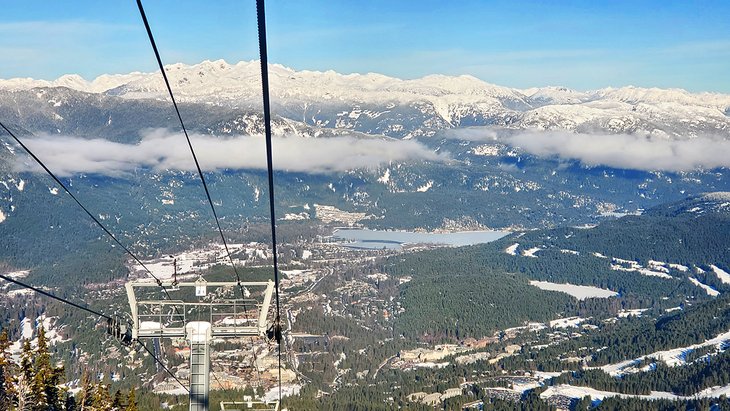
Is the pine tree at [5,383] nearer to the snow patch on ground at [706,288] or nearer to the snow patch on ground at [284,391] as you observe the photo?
the snow patch on ground at [284,391]

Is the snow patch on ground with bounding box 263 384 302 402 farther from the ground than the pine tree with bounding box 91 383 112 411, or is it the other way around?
the pine tree with bounding box 91 383 112 411

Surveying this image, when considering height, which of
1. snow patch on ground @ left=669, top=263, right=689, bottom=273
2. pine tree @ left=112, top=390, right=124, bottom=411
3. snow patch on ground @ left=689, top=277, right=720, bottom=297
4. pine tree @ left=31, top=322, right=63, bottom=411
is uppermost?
pine tree @ left=31, top=322, right=63, bottom=411

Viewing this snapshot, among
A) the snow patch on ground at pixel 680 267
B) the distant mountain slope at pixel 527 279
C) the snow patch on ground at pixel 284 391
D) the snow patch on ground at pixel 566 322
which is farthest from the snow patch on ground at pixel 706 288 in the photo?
the snow patch on ground at pixel 284 391

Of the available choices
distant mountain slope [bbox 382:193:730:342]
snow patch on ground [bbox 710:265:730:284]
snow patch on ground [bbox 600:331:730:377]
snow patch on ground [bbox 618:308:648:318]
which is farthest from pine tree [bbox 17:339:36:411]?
snow patch on ground [bbox 710:265:730:284]

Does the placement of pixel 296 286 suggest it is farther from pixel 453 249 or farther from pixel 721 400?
pixel 721 400

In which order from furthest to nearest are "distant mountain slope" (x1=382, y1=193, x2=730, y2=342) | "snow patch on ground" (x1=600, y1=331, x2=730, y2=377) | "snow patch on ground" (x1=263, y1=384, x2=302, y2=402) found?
"distant mountain slope" (x1=382, y1=193, x2=730, y2=342) → "snow patch on ground" (x1=600, y1=331, x2=730, y2=377) → "snow patch on ground" (x1=263, y1=384, x2=302, y2=402)

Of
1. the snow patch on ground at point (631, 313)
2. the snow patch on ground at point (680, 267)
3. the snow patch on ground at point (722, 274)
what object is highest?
the snow patch on ground at point (680, 267)

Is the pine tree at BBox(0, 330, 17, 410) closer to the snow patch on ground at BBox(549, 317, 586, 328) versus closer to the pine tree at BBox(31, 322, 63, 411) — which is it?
the pine tree at BBox(31, 322, 63, 411)

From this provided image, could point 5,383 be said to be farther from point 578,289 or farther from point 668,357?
point 578,289
